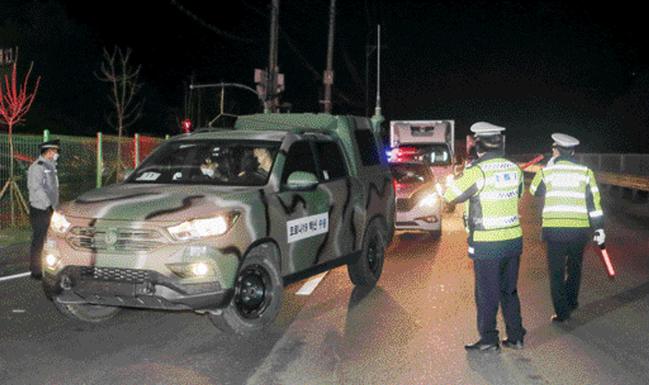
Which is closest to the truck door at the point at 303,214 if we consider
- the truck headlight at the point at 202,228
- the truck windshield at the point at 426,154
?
the truck headlight at the point at 202,228

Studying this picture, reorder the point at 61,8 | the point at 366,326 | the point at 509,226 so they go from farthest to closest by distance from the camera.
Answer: the point at 61,8, the point at 366,326, the point at 509,226

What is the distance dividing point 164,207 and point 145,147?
14.0 m

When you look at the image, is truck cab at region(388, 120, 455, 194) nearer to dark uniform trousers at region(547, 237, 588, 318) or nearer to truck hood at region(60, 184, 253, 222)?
dark uniform trousers at region(547, 237, 588, 318)

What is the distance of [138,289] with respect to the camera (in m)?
6.48

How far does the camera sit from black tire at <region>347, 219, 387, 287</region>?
9438 mm

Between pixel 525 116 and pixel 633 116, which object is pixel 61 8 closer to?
pixel 633 116

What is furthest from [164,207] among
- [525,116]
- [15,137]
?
[525,116]

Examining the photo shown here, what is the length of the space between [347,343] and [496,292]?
1.29 m

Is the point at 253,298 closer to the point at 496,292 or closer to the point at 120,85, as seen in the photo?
the point at 496,292

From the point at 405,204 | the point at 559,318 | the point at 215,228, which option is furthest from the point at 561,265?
the point at 405,204

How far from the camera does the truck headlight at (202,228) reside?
657 centimetres

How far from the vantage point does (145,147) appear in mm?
20312

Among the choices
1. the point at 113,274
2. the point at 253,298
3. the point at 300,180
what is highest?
the point at 300,180

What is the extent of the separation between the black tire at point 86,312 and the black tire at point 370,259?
2.81 metres
